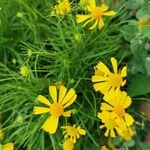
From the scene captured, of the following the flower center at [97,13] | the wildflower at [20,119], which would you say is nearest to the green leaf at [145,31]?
the flower center at [97,13]

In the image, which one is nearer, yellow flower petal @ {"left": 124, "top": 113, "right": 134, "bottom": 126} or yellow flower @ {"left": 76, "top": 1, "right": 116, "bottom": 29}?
yellow flower petal @ {"left": 124, "top": 113, "right": 134, "bottom": 126}

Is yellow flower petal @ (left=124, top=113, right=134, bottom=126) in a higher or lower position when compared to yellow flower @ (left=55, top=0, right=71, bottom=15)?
lower

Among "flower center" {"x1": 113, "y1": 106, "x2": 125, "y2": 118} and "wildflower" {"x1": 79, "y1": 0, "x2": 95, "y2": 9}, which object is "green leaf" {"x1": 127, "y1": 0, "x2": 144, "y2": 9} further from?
"flower center" {"x1": 113, "y1": 106, "x2": 125, "y2": 118}

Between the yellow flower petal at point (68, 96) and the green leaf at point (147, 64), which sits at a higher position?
the green leaf at point (147, 64)

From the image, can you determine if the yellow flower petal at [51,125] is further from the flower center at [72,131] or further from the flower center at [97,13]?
the flower center at [97,13]

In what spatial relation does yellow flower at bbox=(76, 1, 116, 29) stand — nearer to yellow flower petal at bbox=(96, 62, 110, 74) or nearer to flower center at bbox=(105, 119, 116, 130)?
yellow flower petal at bbox=(96, 62, 110, 74)

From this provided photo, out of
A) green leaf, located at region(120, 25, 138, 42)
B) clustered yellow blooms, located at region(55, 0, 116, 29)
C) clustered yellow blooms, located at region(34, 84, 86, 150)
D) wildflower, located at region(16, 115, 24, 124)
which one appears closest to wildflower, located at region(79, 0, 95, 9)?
clustered yellow blooms, located at region(55, 0, 116, 29)

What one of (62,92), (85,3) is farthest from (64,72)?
(85,3)

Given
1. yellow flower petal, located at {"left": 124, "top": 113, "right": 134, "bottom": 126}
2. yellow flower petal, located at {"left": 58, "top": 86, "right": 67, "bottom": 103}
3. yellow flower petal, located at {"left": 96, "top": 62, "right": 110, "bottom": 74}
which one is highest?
yellow flower petal, located at {"left": 96, "top": 62, "right": 110, "bottom": 74}
